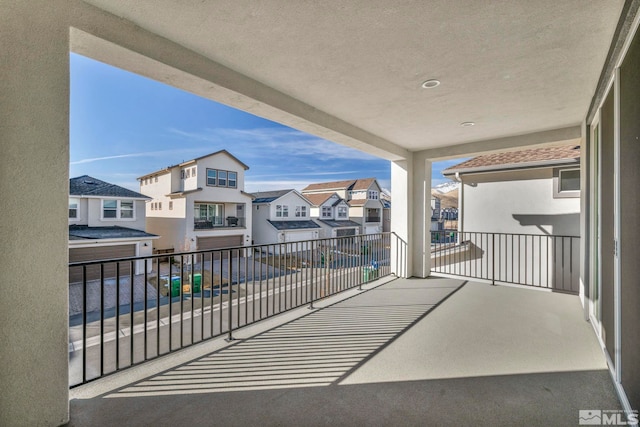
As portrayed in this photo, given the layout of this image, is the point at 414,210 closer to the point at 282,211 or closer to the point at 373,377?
the point at 373,377

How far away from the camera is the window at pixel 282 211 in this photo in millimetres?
18984

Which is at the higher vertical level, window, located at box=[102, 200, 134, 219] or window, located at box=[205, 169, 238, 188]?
window, located at box=[205, 169, 238, 188]

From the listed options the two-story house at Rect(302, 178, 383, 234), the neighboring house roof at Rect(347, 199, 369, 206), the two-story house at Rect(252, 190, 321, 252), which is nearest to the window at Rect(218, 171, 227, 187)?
the two-story house at Rect(252, 190, 321, 252)

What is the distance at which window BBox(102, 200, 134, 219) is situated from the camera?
1256 cm

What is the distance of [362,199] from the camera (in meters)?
24.6

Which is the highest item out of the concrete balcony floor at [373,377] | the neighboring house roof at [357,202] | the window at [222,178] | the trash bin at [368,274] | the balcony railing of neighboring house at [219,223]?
the window at [222,178]

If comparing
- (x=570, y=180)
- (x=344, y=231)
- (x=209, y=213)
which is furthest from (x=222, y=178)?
(x=570, y=180)

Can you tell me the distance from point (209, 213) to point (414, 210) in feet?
46.2

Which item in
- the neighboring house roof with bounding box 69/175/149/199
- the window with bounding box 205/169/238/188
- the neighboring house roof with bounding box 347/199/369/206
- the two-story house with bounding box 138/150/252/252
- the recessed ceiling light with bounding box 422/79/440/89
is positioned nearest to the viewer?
the recessed ceiling light with bounding box 422/79/440/89

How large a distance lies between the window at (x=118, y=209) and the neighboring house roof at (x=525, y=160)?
13365mm

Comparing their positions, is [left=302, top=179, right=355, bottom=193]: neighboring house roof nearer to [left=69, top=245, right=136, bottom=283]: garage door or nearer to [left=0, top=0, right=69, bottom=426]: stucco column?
[left=69, top=245, right=136, bottom=283]: garage door

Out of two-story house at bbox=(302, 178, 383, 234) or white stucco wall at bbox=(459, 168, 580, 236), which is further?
two-story house at bbox=(302, 178, 383, 234)

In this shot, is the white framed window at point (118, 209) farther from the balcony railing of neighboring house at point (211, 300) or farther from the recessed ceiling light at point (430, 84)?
the recessed ceiling light at point (430, 84)

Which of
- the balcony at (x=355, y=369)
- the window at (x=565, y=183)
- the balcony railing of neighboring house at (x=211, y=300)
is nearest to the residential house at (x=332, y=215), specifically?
the balcony railing of neighboring house at (x=211, y=300)
